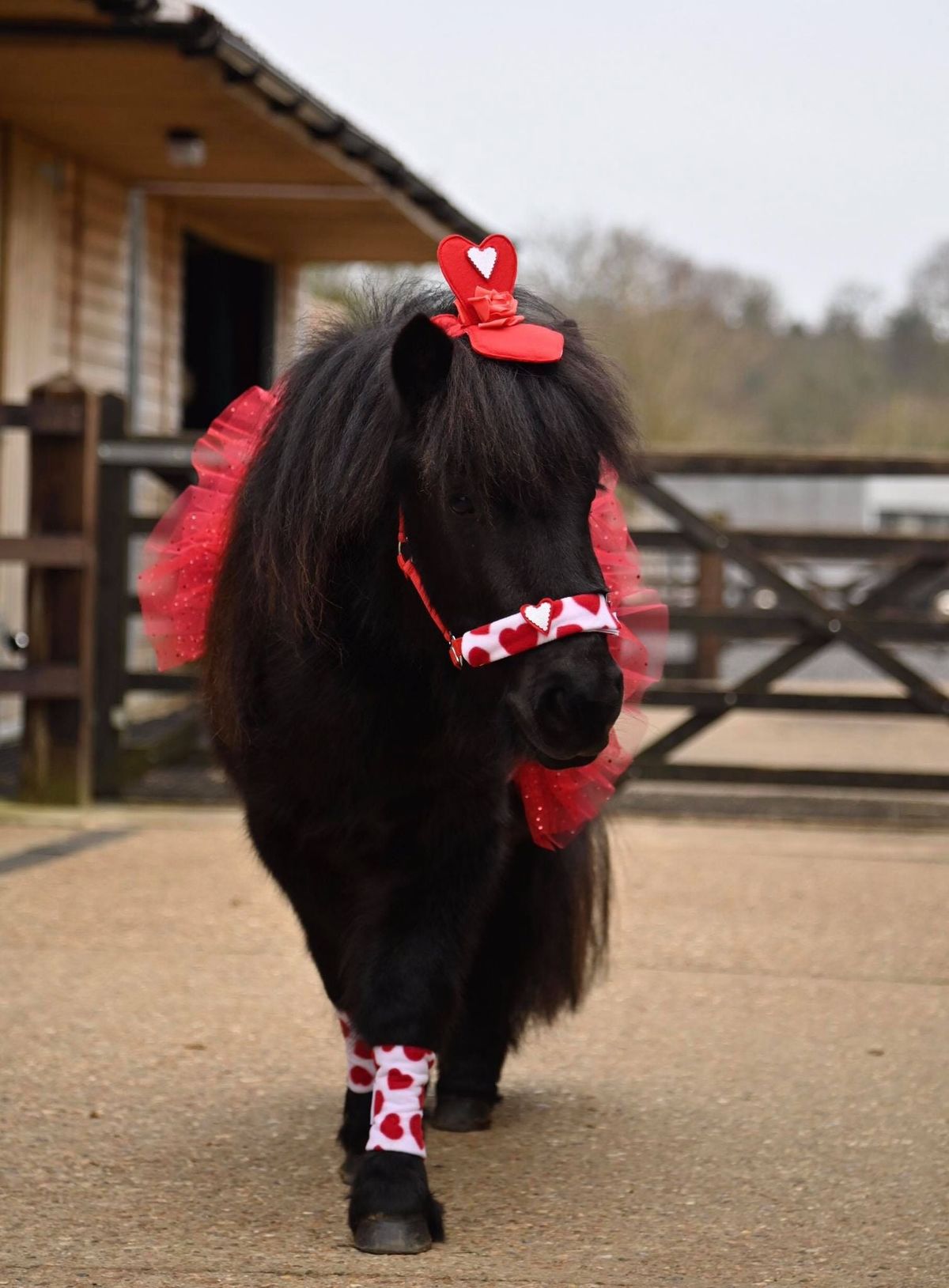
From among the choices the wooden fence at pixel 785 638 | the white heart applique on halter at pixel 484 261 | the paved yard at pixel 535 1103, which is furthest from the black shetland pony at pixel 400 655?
the wooden fence at pixel 785 638

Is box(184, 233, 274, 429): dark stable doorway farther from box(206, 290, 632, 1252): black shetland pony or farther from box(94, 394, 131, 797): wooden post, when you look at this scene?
box(206, 290, 632, 1252): black shetland pony

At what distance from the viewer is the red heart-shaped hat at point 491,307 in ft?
9.12

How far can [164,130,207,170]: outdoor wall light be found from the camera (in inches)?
359

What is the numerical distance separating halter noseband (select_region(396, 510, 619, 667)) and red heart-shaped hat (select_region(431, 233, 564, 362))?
44 cm

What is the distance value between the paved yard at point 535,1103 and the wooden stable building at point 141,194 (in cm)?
280

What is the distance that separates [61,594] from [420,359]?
15.9 ft

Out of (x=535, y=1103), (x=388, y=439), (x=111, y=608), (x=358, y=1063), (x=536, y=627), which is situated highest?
(x=388, y=439)

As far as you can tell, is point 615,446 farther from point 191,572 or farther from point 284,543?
point 191,572

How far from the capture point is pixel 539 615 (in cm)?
258

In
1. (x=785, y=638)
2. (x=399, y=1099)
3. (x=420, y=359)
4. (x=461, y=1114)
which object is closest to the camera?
(x=420, y=359)

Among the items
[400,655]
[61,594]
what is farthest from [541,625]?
[61,594]

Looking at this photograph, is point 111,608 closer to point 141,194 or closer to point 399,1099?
point 141,194

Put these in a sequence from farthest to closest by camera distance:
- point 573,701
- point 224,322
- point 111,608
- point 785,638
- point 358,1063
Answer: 1. point 224,322
2. point 785,638
3. point 111,608
4. point 358,1063
5. point 573,701

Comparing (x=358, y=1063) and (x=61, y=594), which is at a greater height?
(x=61, y=594)
